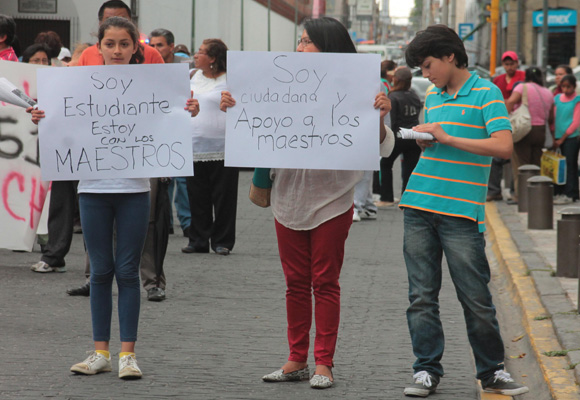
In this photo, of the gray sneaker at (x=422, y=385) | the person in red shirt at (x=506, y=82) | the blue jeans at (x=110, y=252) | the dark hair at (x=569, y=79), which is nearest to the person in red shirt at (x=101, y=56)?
the blue jeans at (x=110, y=252)

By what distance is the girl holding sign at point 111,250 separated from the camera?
5445 millimetres

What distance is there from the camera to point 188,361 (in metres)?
5.88

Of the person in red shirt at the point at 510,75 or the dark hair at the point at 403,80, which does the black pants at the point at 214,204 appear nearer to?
the dark hair at the point at 403,80

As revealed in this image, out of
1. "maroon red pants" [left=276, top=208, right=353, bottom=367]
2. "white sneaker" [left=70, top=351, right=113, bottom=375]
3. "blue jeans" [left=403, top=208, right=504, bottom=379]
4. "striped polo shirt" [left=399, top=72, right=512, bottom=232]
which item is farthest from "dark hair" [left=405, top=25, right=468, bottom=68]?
"white sneaker" [left=70, top=351, right=113, bottom=375]

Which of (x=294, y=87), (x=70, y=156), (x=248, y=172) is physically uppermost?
(x=294, y=87)

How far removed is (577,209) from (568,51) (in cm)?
4755

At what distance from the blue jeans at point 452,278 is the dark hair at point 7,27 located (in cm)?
468

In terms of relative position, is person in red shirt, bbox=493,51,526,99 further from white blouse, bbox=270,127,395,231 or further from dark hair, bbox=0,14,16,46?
white blouse, bbox=270,127,395,231

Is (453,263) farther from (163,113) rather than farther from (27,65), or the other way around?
(27,65)

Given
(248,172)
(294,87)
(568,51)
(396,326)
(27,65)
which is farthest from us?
(568,51)

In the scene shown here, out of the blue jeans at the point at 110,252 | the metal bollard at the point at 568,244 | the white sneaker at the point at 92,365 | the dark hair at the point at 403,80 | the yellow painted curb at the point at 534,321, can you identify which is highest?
the dark hair at the point at 403,80

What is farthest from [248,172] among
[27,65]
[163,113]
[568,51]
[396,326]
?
[568,51]

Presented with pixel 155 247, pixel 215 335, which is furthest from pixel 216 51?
pixel 215 335

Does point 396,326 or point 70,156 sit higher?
point 70,156
